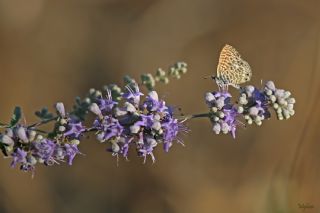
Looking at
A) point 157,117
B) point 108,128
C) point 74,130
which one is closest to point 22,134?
point 74,130

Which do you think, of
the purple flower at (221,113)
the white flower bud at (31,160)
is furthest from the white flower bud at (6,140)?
the purple flower at (221,113)

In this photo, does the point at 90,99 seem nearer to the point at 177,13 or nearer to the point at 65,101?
the point at 65,101

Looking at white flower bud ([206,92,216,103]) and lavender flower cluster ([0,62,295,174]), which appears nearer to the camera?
lavender flower cluster ([0,62,295,174])

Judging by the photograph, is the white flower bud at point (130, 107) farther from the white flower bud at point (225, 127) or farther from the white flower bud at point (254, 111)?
the white flower bud at point (254, 111)

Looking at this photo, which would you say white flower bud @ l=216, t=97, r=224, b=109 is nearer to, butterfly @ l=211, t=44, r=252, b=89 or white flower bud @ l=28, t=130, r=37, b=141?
butterfly @ l=211, t=44, r=252, b=89

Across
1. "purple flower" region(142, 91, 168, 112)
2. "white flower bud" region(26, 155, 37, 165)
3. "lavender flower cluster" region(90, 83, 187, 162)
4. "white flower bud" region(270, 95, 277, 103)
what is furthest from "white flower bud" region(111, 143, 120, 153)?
"white flower bud" region(270, 95, 277, 103)

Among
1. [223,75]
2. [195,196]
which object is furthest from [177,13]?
[223,75]

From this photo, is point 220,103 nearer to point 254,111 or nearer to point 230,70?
point 254,111
